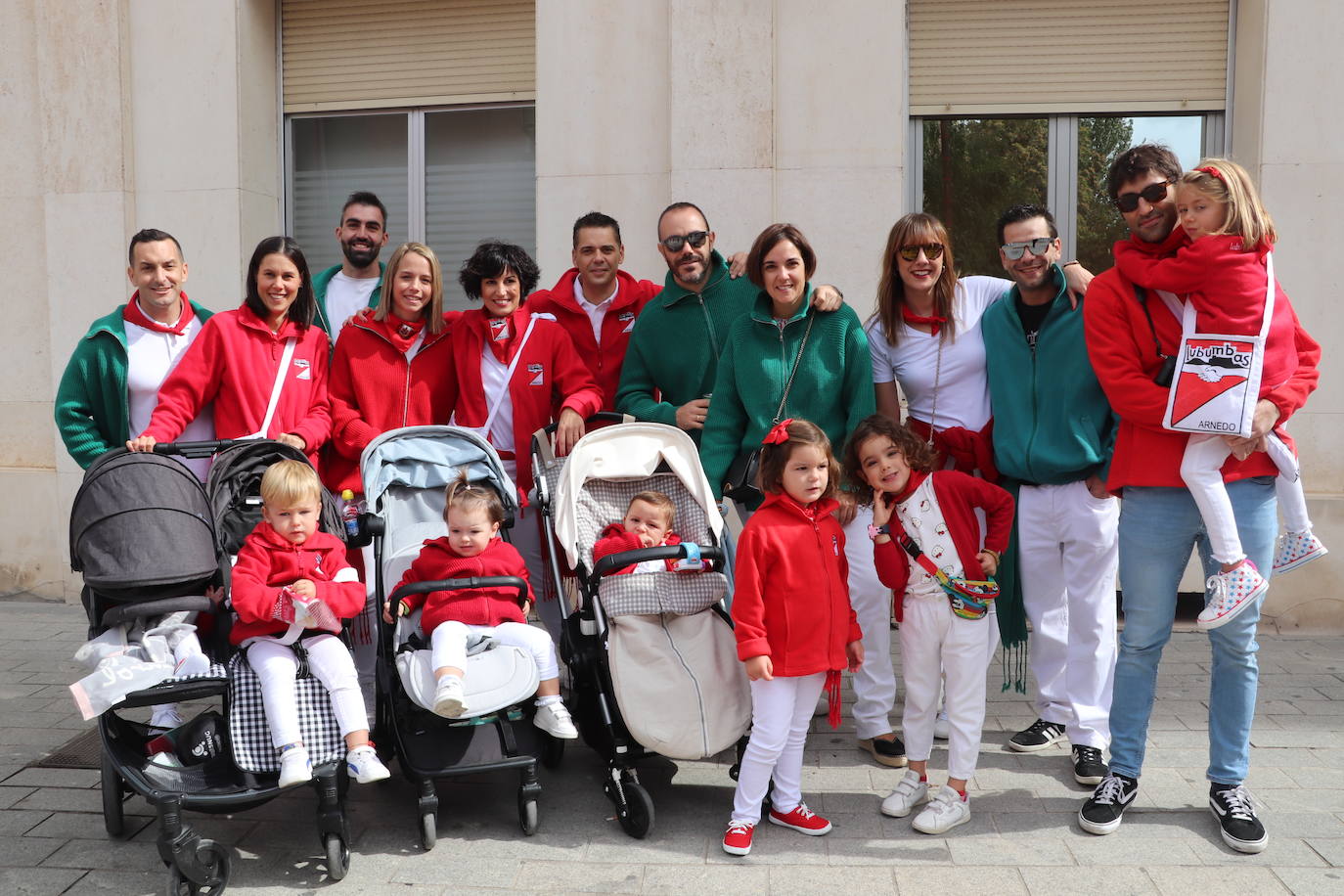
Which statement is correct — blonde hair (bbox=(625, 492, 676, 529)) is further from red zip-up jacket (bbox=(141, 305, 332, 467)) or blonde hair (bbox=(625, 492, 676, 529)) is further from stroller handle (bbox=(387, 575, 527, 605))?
red zip-up jacket (bbox=(141, 305, 332, 467))

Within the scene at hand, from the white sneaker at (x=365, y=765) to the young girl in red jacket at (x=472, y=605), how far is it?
0.26m

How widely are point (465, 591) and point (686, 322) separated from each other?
1.62 meters


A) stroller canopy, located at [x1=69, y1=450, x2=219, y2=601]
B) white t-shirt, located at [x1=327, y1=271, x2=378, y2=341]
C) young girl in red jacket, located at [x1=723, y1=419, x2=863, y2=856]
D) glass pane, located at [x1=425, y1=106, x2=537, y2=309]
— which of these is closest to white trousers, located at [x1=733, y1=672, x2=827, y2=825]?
young girl in red jacket, located at [x1=723, y1=419, x2=863, y2=856]

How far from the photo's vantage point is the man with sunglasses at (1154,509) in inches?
148

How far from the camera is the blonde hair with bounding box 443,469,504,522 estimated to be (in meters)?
4.11

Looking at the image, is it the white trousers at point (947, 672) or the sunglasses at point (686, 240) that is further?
the sunglasses at point (686, 240)

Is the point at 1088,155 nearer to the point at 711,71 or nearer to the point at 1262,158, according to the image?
the point at 1262,158

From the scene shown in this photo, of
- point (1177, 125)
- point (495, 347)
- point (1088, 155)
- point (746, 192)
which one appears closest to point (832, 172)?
point (746, 192)

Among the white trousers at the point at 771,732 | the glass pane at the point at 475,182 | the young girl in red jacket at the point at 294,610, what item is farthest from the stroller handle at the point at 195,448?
the glass pane at the point at 475,182

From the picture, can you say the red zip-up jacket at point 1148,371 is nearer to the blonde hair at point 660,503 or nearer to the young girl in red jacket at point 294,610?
the blonde hair at point 660,503

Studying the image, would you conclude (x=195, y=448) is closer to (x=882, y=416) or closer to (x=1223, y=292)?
(x=882, y=416)

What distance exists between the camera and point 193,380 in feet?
15.0

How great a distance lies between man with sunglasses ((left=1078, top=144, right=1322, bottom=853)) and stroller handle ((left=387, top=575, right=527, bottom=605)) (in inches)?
84.6

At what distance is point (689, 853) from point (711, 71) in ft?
15.3
